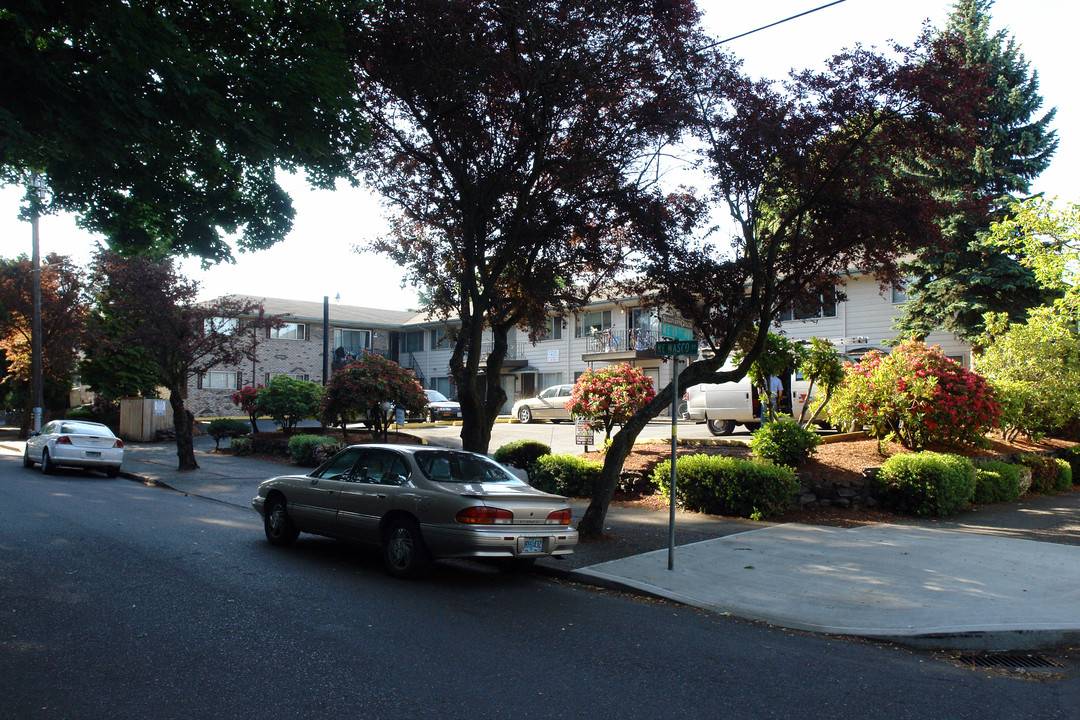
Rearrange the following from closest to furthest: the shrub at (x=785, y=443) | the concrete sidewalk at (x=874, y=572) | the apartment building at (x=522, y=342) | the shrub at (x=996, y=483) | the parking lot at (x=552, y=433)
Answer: the concrete sidewalk at (x=874, y=572)
the shrub at (x=785, y=443)
the shrub at (x=996, y=483)
the parking lot at (x=552, y=433)
the apartment building at (x=522, y=342)

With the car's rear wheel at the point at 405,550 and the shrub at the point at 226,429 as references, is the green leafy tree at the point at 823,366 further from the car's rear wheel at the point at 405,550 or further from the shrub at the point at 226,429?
the shrub at the point at 226,429

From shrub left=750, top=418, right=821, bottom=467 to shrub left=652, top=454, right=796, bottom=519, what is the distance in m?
1.02

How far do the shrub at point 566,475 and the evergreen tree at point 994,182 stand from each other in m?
14.7

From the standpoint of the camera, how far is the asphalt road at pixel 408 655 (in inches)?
183

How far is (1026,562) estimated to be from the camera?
870 cm

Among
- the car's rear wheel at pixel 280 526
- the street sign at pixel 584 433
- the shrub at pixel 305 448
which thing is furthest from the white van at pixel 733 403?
the car's rear wheel at pixel 280 526

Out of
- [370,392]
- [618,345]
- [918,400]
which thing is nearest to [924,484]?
[918,400]

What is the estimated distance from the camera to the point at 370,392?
69.8 feet

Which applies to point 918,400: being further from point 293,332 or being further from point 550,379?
point 293,332

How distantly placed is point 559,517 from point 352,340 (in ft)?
133

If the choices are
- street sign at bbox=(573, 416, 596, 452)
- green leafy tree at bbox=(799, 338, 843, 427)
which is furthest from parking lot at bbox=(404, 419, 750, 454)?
green leafy tree at bbox=(799, 338, 843, 427)

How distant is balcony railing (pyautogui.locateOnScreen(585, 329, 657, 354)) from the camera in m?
34.8

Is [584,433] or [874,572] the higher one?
[584,433]

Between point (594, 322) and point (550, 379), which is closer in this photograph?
point (594, 322)
